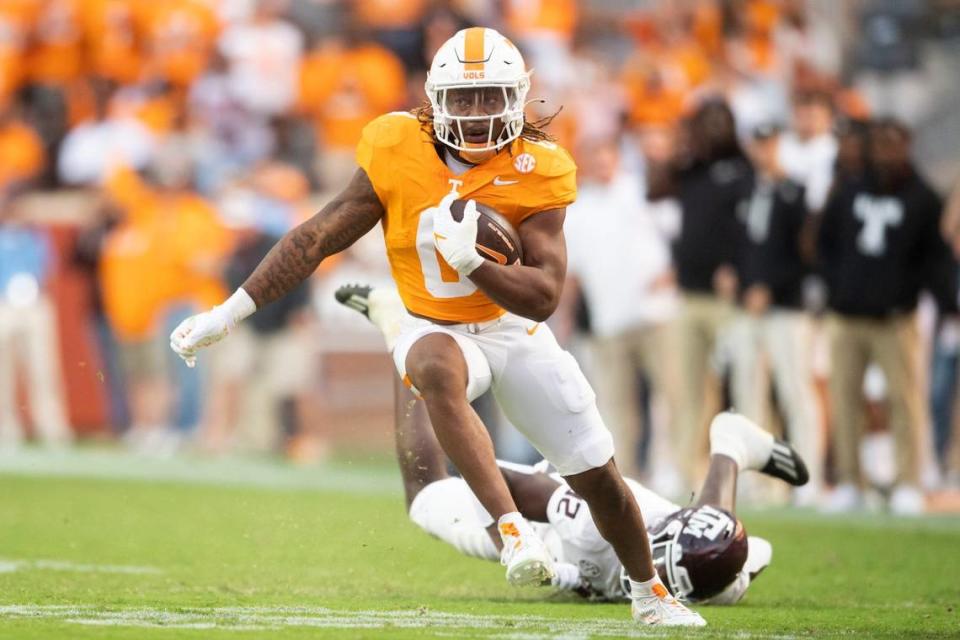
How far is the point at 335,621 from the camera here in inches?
204

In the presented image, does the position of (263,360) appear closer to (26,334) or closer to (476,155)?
(26,334)

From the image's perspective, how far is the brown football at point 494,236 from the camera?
5.24 m

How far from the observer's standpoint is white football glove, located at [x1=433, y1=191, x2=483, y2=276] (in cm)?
503

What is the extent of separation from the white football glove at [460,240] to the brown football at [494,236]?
12 cm

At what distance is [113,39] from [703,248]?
22.2 ft

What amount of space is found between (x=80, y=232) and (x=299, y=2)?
3.21 m

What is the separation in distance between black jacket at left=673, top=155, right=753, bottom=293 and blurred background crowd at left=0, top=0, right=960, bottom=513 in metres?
0.02

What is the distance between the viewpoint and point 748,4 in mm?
13727

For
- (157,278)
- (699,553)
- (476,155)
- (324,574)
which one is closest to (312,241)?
(476,155)

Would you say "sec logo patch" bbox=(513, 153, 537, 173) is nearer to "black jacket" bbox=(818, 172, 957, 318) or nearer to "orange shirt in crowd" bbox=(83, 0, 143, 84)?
"black jacket" bbox=(818, 172, 957, 318)

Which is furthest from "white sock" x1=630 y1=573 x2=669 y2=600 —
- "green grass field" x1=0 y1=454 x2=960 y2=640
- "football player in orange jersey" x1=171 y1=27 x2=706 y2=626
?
"green grass field" x1=0 y1=454 x2=960 y2=640

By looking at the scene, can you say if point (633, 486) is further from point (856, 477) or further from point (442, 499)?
point (856, 477)

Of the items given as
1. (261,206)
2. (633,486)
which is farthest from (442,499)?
(261,206)

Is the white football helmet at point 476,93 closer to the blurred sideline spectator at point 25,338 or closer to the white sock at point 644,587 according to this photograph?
the white sock at point 644,587
